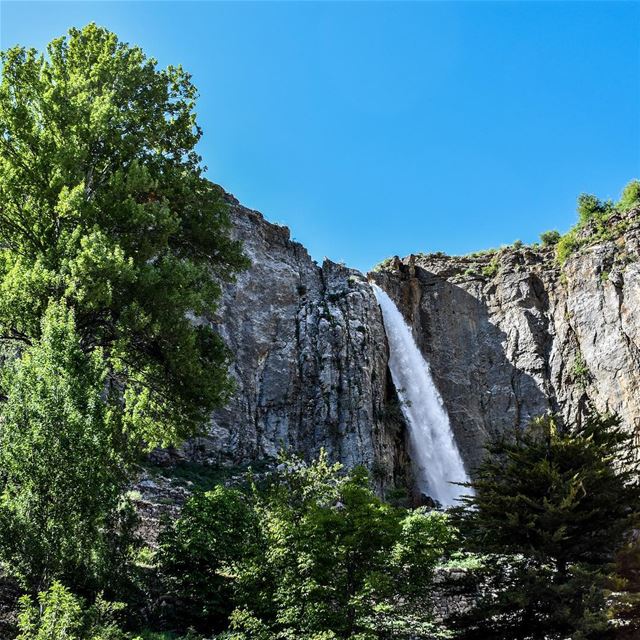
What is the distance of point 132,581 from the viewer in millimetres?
10766

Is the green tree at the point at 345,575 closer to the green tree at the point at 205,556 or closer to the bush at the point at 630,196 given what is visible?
the green tree at the point at 205,556

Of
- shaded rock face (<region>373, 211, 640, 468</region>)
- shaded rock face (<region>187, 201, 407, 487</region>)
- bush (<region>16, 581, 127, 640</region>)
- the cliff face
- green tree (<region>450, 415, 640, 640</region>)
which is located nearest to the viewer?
bush (<region>16, 581, 127, 640</region>)

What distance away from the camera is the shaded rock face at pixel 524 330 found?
34.7m

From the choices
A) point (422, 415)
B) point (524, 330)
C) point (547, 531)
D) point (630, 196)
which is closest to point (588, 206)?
point (630, 196)

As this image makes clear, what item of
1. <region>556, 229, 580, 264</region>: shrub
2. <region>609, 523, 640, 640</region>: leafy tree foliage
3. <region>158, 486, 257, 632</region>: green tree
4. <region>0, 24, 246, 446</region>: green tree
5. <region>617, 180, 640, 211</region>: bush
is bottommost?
<region>609, 523, 640, 640</region>: leafy tree foliage

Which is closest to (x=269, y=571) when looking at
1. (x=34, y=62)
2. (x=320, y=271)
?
(x=34, y=62)

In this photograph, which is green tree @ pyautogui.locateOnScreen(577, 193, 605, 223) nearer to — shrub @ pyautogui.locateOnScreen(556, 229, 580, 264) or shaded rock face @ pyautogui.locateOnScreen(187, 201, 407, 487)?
shrub @ pyautogui.locateOnScreen(556, 229, 580, 264)

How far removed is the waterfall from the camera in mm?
34219

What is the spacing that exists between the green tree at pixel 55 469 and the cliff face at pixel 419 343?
1816cm

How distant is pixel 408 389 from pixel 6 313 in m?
28.4

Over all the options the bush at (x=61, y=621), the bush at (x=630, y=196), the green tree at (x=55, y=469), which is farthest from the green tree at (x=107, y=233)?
the bush at (x=630, y=196)

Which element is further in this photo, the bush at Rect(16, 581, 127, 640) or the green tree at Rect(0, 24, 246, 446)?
the green tree at Rect(0, 24, 246, 446)

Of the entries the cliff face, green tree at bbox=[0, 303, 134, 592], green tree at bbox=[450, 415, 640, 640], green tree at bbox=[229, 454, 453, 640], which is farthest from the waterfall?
green tree at bbox=[0, 303, 134, 592]

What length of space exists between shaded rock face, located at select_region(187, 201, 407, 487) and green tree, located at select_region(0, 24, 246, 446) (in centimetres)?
1536
